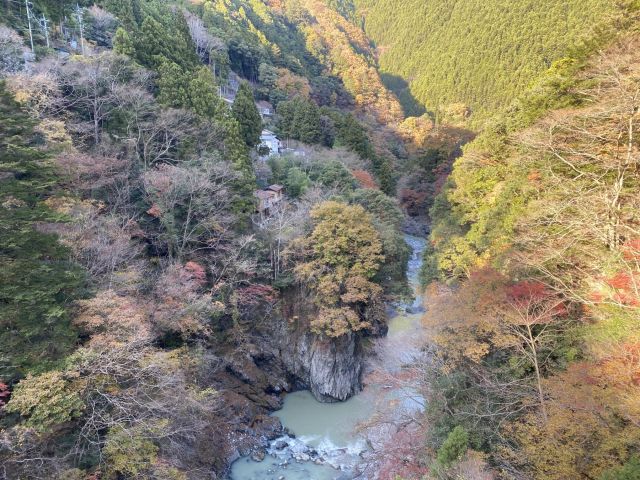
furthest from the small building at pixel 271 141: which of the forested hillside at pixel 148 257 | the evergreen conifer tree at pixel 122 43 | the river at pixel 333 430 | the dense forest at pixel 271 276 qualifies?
the river at pixel 333 430

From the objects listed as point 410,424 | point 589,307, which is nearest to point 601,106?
point 589,307

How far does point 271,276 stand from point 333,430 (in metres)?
7.59

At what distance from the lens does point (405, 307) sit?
2364 centimetres

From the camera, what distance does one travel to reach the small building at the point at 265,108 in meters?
37.0

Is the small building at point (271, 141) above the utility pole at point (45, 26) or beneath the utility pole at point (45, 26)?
beneath

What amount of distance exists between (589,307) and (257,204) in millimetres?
15231

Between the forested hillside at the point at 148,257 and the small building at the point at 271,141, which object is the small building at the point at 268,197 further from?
the small building at the point at 271,141

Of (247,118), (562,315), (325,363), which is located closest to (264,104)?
(247,118)

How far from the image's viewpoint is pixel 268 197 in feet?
73.0

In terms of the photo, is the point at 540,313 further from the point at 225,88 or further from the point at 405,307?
the point at 225,88

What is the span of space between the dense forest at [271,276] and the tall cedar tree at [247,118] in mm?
160

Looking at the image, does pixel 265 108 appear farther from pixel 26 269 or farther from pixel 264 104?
pixel 26 269

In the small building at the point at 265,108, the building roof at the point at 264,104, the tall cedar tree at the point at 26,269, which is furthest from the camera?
the building roof at the point at 264,104

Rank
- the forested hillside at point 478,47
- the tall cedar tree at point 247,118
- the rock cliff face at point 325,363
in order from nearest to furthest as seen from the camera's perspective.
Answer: the rock cliff face at point 325,363
the tall cedar tree at point 247,118
the forested hillside at point 478,47
